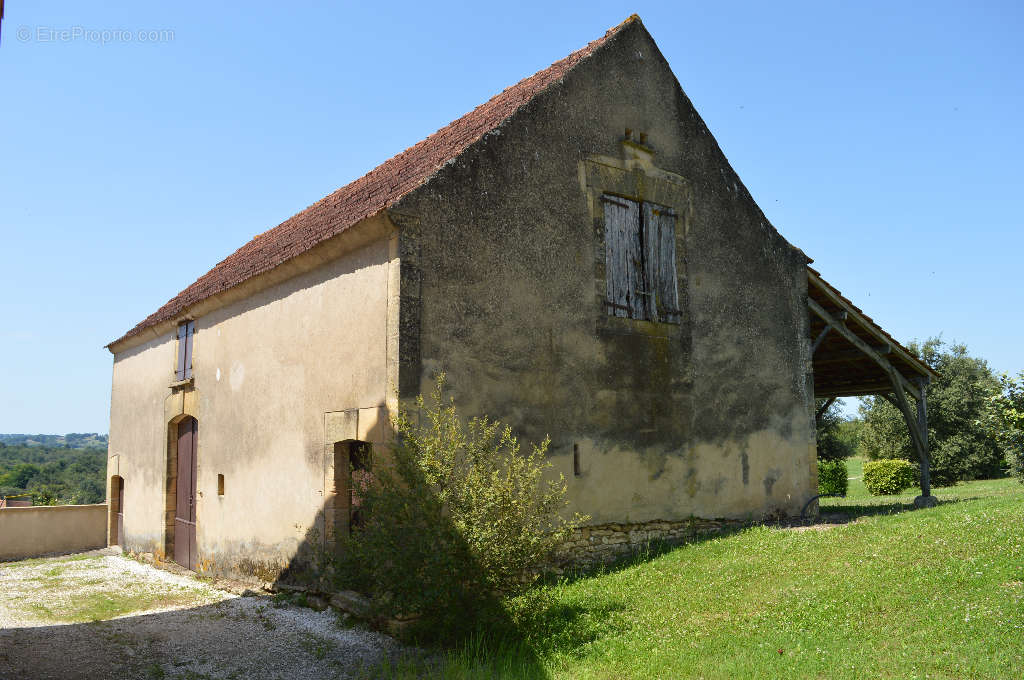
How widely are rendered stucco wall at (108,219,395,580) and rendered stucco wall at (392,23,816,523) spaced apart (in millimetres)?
752

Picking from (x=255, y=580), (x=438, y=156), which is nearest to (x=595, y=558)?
(x=255, y=580)

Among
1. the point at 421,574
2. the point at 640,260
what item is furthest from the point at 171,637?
the point at 640,260

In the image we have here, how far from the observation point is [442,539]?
6.12 metres

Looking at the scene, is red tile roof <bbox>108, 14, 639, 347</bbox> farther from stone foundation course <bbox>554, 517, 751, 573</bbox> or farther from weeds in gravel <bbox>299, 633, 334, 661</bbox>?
stone foundation course <bbox>554, 517, 751, 573</bbox>

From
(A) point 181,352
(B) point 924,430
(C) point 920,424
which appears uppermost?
(A) point 181,352

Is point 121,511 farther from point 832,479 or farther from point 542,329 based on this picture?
point 832,479

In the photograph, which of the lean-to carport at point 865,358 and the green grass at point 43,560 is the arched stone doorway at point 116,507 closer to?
the green grass at point 43,560

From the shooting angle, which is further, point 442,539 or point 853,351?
point 853,351

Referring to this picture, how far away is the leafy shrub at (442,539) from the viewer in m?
6.13

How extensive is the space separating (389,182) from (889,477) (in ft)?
59.8

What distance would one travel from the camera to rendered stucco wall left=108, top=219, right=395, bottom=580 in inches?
319

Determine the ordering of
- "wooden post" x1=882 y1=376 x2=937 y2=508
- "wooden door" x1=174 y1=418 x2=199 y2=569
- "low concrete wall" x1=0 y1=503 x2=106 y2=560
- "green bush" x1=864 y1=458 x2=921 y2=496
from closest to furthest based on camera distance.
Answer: "wooden door" x1=174 y1=418 x2=199 y2=569 → "wooden post" x1=882 y1=376 x2=937 y2=508 → "low concrete wall" x1=0 y1=503 x2=106 y2=560 → "green bush" x1=864 y1=458 x2=921 y2=496

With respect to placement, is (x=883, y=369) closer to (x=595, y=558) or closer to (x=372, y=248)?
(x=595, y=558)

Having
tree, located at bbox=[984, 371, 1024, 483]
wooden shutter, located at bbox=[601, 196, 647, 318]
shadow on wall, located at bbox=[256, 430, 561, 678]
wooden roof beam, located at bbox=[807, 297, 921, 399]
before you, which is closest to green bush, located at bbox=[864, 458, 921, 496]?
tree, located at bbox=[984, 371, 1024, 483]
